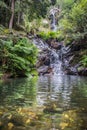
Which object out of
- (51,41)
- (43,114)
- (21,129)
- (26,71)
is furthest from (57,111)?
(51,41)

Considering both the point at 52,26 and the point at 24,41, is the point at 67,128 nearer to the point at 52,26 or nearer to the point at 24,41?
the point at 24,41

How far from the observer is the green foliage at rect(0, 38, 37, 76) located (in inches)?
883

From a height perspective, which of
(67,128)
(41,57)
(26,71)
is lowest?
(67,128)

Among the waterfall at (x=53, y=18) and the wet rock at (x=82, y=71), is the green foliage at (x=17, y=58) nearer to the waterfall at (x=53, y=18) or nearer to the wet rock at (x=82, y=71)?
the wet rock at (x=82, y=71)

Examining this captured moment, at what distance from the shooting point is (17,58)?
22.9 m

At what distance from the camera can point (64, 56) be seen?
123ft

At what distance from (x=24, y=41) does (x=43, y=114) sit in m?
20.4

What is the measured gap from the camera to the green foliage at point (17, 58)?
2244 centimetres

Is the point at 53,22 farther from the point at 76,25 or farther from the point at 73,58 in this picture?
the point at 73,58

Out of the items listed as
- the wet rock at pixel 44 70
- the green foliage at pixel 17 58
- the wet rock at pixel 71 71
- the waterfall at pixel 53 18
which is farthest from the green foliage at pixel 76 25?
the waterfall at pixel 53 18

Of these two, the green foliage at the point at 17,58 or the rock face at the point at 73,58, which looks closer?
the green foliage at the point at 17,58

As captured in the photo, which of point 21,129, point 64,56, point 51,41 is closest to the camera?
point 21,129

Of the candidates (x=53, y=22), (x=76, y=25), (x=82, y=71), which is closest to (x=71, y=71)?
(x=82, y=71)

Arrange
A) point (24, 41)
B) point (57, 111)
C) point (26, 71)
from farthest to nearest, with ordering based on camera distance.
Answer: point (24, 41)
point (26, 71)
point (57, 111)
